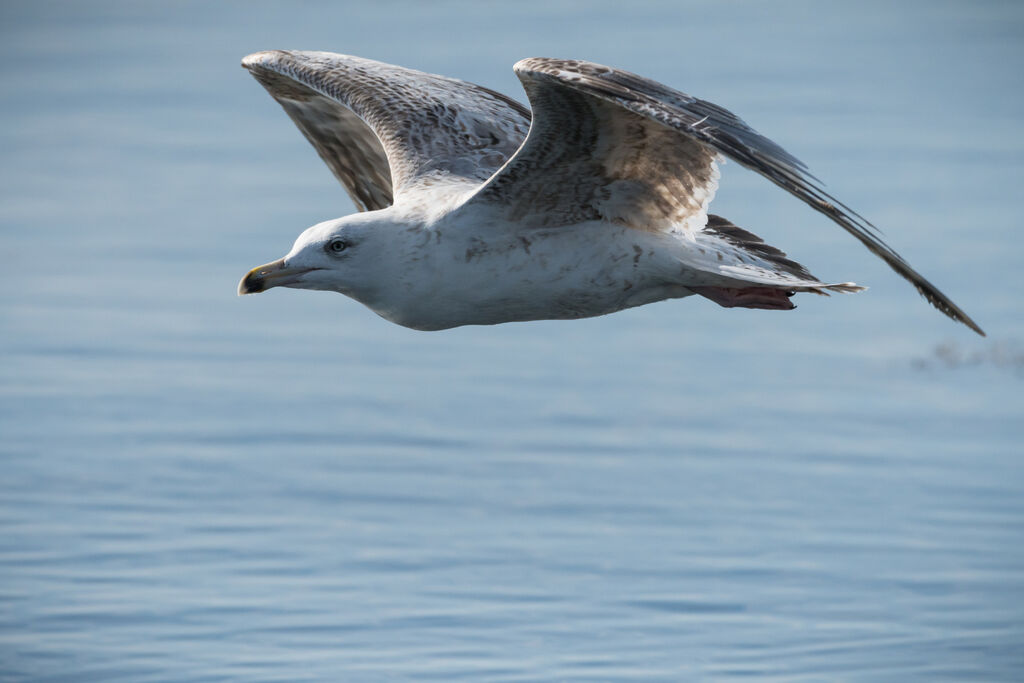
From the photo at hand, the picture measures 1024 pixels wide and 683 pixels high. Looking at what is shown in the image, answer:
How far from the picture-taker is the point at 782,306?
12.7 m

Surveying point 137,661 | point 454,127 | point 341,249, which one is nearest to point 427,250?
point 341,249

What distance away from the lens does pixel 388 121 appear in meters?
14.0

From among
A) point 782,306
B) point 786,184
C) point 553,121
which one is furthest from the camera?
point 782,306

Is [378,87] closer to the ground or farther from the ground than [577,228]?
farther from the ground

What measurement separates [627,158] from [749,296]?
1307mm

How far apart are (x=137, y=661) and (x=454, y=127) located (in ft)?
29.9

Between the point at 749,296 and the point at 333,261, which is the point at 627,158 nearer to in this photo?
the point at 749,296

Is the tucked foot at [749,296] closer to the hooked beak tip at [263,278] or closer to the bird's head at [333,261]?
the bird's head at [333,261]

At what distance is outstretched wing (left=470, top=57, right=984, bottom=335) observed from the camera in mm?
10992

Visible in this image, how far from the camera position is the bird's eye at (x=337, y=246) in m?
12.0

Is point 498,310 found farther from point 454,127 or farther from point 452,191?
point 454,127

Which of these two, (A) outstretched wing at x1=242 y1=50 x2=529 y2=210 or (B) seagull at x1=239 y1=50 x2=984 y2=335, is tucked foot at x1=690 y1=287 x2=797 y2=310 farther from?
(A) outstretched wing at x1=242 y1=50 x2=529 y2=210

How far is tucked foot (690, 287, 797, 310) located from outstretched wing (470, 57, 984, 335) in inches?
17.6

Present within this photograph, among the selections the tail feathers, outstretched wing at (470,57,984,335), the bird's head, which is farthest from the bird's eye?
the tail feathers
